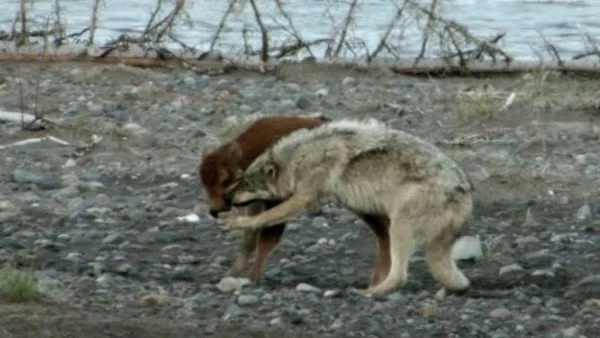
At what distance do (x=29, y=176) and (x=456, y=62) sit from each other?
5603 millimetres

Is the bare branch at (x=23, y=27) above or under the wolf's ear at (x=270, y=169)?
under

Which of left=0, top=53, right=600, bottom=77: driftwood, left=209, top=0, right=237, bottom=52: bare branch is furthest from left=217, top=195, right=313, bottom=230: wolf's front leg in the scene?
left=0, top=53, right=600, bottom=77: driftwood

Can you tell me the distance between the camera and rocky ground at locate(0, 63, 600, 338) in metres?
8.13

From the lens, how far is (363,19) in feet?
72.0

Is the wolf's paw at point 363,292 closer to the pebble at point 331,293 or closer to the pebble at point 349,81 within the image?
the pebble at point 331,293

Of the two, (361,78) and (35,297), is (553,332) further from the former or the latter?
(361,78)

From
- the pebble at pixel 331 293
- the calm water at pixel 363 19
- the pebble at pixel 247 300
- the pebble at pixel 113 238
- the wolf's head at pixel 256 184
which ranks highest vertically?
the wolf's head at pixel 256 184

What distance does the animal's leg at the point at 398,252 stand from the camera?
8.75m

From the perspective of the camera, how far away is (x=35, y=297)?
7957 millimetres

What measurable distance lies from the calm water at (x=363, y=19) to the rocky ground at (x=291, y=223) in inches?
117

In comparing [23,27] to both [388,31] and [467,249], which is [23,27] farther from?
[467,249]

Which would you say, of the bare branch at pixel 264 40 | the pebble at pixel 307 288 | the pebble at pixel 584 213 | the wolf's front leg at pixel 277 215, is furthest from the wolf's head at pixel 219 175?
the bare branch at pixel 264 40

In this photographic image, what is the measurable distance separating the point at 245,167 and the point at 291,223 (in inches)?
55.0

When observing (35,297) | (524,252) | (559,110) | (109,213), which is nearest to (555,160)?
(559,110)
